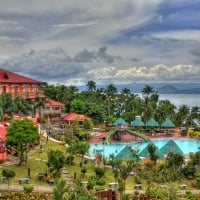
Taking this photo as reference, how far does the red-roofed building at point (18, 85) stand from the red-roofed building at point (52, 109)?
3.39 m

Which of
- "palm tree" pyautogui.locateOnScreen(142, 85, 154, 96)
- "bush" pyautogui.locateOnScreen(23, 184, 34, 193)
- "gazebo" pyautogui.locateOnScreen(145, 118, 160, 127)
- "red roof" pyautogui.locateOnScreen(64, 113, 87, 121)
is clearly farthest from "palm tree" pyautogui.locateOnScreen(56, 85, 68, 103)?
"bush" pyautogui.locateOnScreen(23, 184, 34, 193)

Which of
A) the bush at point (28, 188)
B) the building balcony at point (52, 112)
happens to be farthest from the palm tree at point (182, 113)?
the bush at point (28, 188)

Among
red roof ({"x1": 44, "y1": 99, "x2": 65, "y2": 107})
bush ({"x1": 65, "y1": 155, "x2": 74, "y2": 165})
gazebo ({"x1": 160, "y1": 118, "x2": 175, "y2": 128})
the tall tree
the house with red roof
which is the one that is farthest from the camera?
red roof ({"x1": 44, "y1": 99, "x2": 65, "y2": 107})

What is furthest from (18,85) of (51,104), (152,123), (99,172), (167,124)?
(99,172)

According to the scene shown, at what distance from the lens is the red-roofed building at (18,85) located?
55438 mm

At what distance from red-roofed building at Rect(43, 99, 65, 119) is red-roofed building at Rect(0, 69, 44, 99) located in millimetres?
3390

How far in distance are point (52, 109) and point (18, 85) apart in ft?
29.0

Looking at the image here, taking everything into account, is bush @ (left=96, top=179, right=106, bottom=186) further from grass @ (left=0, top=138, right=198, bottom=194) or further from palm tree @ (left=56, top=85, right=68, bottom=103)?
palm tree @ (left=56, top=85, right=68, bottom=103)

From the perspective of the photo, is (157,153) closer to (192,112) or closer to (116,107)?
(192,112)

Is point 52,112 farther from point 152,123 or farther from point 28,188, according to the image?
point 28,188

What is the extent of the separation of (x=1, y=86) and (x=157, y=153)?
28.3m

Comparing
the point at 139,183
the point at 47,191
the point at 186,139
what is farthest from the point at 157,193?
the point at 186,139

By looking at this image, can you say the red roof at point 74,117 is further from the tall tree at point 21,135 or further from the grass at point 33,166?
the tall tree at point 21,135

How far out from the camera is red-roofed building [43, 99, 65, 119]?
6334 cm
